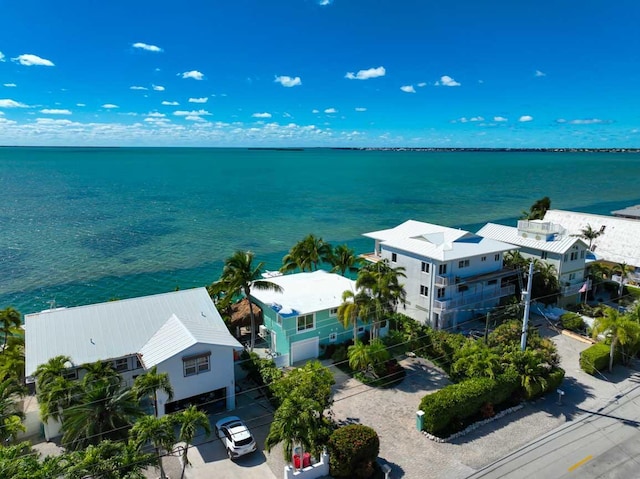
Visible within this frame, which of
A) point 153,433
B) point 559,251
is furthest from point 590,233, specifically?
point 153,433

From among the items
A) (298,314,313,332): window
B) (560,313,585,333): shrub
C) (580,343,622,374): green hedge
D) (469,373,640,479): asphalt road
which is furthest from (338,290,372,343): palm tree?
(560,313,585,333): shrub

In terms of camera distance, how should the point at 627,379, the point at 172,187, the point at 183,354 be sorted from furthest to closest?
1. the point at 172,187
2. the point at 627,379
3. the point at 183,354

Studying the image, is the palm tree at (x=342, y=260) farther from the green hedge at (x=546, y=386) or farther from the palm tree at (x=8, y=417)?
the palm tree at (x=8, y=417)

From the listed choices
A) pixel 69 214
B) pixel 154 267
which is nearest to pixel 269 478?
pixel 154 267

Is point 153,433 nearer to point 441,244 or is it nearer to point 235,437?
point 235,437

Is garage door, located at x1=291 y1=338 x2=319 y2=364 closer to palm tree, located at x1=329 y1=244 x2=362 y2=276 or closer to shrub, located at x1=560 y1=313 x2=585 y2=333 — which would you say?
palm tree, located at x1=329 y1=244 x2=362 y2=276

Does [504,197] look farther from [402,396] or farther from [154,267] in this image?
[402,396]
